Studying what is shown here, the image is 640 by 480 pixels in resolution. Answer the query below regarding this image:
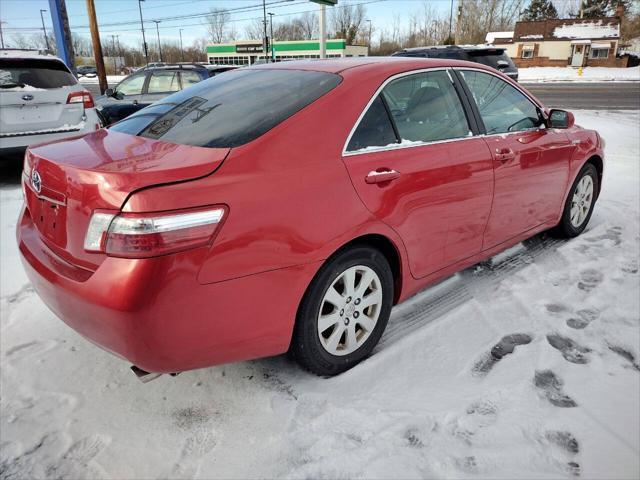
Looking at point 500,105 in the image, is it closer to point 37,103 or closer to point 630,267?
point 630,267

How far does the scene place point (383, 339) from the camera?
283 centimetres

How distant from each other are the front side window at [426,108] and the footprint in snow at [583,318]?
134cm

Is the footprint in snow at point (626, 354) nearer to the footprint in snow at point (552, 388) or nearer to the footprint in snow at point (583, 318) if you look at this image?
the footprint in snow at point (583, 318)

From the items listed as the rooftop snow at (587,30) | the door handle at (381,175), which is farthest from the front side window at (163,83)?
the rooftop snow at (587,30)

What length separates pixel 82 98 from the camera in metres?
6.41

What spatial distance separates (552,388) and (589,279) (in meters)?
1.54

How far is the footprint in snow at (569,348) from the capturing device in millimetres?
2607

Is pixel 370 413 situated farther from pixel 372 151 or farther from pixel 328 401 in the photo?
pixel 372 151

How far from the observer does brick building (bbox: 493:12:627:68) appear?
5353 cm

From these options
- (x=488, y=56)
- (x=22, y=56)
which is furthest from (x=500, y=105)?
(x=488, y=56)

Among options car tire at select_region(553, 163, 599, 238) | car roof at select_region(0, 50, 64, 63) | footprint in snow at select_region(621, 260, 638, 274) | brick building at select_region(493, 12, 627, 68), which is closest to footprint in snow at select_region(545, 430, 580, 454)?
footprint in snow at select_region(621, 260, 638, 274)

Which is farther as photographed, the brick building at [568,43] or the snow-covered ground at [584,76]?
the brick building at [568,43]

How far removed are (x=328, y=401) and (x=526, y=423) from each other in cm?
90

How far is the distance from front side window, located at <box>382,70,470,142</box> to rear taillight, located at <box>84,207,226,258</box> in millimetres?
1285
